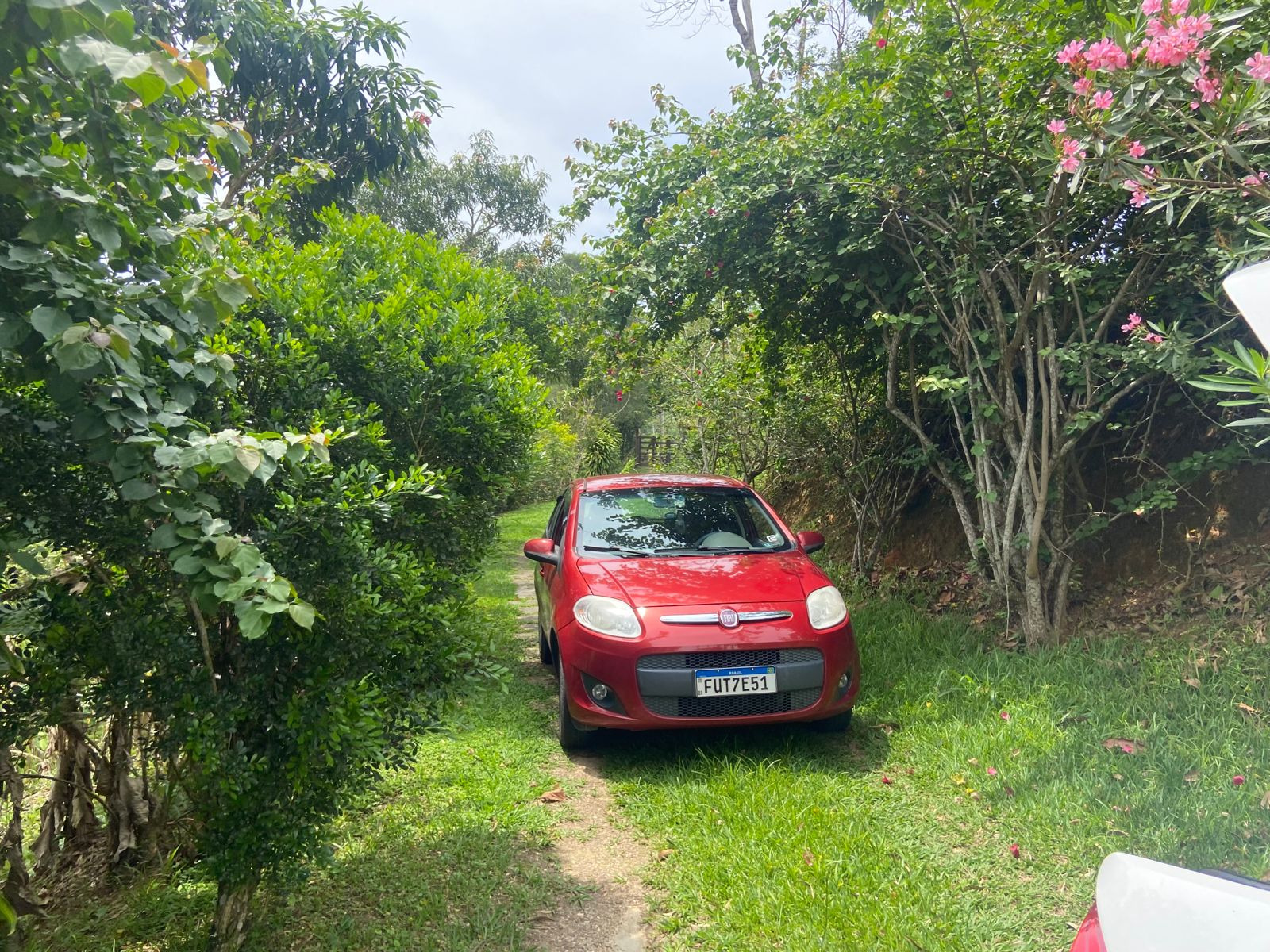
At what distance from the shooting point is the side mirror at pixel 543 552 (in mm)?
5004

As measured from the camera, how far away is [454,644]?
9.26ft

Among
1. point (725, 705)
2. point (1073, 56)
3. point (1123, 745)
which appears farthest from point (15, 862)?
point (1073, 56)

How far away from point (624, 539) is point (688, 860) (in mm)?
2188

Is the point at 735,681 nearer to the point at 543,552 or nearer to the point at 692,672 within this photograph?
the point at 692,672

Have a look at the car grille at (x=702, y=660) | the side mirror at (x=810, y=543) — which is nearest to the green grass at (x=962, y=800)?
the car grille at (x=702, y=660)

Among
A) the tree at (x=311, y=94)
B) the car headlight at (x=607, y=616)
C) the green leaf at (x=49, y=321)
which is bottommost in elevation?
the car headlight at (x=607, y=616)

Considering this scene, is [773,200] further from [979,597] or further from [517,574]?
[517,574]

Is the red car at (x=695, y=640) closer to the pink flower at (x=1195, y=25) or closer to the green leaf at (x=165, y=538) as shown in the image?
the green leaf at (x=165, y=538)

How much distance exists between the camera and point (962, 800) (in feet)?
11.7

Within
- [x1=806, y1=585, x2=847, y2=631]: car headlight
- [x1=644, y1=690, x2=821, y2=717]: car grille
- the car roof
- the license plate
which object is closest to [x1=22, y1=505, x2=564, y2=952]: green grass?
[x1=644, y1=690, x2=821, y2=717]: car grille

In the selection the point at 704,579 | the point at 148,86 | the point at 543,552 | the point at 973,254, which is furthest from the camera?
the point at 543,552

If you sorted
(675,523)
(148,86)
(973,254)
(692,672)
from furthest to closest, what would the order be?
(675,523) < (973,254) < (692,672) < (148,86)

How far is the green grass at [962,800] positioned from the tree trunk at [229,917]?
4.69ft

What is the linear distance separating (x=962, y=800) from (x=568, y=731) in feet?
6.67
